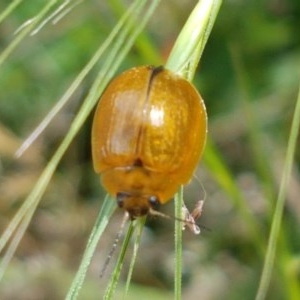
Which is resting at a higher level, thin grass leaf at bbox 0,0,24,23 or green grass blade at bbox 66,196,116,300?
thin grass leaf at bbox 0,0,24,23

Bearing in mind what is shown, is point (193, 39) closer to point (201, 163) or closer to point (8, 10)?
point (8, 10)

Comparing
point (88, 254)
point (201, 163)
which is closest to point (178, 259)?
point (88, 254)

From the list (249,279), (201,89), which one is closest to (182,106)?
(249,279)

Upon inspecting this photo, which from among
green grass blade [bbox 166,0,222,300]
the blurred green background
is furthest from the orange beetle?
the blurred green background

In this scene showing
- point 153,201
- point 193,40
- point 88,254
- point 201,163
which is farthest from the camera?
point 201,163

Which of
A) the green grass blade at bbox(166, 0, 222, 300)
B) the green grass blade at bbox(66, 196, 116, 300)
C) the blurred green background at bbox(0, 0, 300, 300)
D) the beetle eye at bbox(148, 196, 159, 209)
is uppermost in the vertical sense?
the green grass blade at bbox(166, 0, 222, 300)

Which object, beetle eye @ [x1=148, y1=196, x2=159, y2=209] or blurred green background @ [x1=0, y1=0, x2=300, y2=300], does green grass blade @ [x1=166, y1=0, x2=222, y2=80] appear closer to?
beetle eye @ [x1=148, y1=196, x2=159, y2=209]
